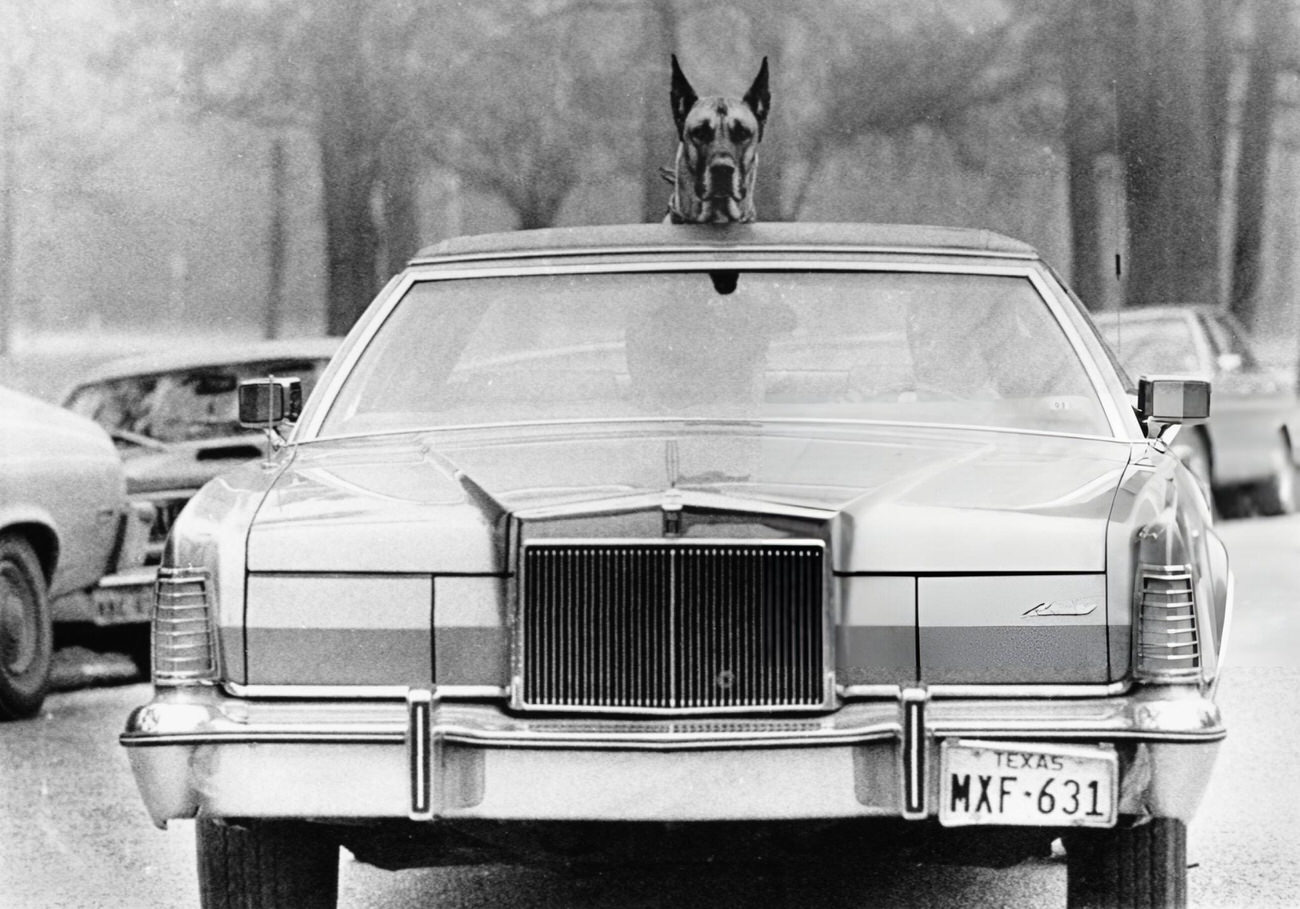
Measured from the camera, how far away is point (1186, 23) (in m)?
9.56

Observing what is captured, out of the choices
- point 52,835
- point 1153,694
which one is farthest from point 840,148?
point 1153,694

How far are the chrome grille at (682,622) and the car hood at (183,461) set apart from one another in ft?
16.3

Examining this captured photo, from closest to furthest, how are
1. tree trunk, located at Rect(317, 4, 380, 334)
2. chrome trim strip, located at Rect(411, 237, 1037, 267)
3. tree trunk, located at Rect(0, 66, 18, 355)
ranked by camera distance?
chrome trim strip, located at Rect(411, 237, 1037, 267)
tree trunk, located at Rect(0, 66, 18, 355)
tree trunk, located at Rect(317, 4, 380, 334)

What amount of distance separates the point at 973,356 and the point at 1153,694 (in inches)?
53.6

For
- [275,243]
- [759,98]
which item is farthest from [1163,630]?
[275,243]

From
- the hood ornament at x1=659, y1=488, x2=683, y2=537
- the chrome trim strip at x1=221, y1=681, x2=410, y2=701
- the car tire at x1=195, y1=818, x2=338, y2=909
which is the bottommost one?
the car tire at x1=195, y1=818, x2=338, y2=909

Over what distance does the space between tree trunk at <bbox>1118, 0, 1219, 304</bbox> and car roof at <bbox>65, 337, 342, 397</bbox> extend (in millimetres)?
3822

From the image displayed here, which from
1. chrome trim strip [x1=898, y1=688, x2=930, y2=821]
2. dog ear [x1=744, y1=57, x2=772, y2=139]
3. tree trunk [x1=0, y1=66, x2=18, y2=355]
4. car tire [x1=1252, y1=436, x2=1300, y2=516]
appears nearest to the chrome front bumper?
chrome trim strip [x1=898, y1=688, x2=930, y2=821]

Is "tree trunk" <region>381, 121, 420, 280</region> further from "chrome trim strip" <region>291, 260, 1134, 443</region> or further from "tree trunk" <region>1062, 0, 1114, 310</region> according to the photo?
"chrome trim strip" <region>291, 260, 1134, 443</region>

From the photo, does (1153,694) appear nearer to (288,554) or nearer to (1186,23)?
(288,554)

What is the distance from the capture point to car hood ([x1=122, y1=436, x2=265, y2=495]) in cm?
841

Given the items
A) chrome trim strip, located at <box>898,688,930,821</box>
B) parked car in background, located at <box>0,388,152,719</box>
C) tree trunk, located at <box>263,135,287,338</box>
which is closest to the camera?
chrome trim strip, located at <box>898,688,930,821</box>

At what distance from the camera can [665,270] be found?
16.1 feet

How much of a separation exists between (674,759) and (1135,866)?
974 millimetres
